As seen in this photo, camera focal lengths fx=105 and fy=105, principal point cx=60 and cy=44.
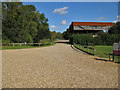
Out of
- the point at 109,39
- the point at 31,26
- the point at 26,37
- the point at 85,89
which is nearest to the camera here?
the point at 85,89

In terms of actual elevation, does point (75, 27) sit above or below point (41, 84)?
above

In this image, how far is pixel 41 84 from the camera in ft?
13.7

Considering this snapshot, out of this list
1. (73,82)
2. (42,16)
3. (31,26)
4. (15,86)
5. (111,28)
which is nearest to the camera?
(15,86)

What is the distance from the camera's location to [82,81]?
4465 millimetres

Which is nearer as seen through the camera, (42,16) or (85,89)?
(85,89)

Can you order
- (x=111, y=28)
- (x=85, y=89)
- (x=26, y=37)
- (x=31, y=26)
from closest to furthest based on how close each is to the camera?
(x=85, y=89)
(x=26, y=37)
(x=31, y=26)
(x=111, y=28)

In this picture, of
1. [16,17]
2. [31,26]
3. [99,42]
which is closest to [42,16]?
[31,26]

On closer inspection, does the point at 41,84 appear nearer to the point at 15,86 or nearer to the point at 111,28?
the point at 15,86

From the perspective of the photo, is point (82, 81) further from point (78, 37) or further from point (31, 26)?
point (31, 26)

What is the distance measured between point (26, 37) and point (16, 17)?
6.89 meters

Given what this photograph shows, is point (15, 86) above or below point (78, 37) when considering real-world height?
below

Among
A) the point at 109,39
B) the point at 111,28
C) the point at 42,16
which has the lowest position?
the point at 109,39

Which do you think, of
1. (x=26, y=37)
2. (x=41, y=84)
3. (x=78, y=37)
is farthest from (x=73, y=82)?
(x=26, y=37)

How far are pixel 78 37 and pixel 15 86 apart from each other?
29.7 meters
